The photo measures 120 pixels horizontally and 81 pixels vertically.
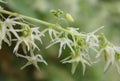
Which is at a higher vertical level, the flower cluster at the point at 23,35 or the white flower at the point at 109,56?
the flower cluster at the point at 23,35

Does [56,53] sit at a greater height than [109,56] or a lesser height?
greater

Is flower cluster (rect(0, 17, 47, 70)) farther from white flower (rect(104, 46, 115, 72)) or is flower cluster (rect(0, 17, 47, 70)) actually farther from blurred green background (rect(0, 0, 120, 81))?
blurred green background (rect(0, 0, 120, 81))

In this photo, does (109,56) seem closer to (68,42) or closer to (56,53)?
(68,42)

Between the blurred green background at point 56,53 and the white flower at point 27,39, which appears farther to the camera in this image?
the blurred green background at point 56,53

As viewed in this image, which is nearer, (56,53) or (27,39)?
(27,39)

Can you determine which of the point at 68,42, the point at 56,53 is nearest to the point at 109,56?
the point at 68,42

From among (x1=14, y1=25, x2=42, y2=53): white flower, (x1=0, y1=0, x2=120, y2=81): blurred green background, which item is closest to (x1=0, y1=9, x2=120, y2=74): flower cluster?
(x1=14, y1=25, x2=42, y2=53): white flower

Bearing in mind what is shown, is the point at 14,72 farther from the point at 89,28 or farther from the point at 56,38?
the point at 56,38

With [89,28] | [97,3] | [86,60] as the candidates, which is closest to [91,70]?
[89,28]

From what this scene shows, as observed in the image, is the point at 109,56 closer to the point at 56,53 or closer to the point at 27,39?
the point at 27,39

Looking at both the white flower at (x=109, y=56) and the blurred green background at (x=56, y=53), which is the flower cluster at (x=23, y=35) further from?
the blurred green background at (x=56, y=53)

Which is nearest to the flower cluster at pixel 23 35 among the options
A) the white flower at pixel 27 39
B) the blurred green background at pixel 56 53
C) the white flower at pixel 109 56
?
the white flower at pixel 27 39
